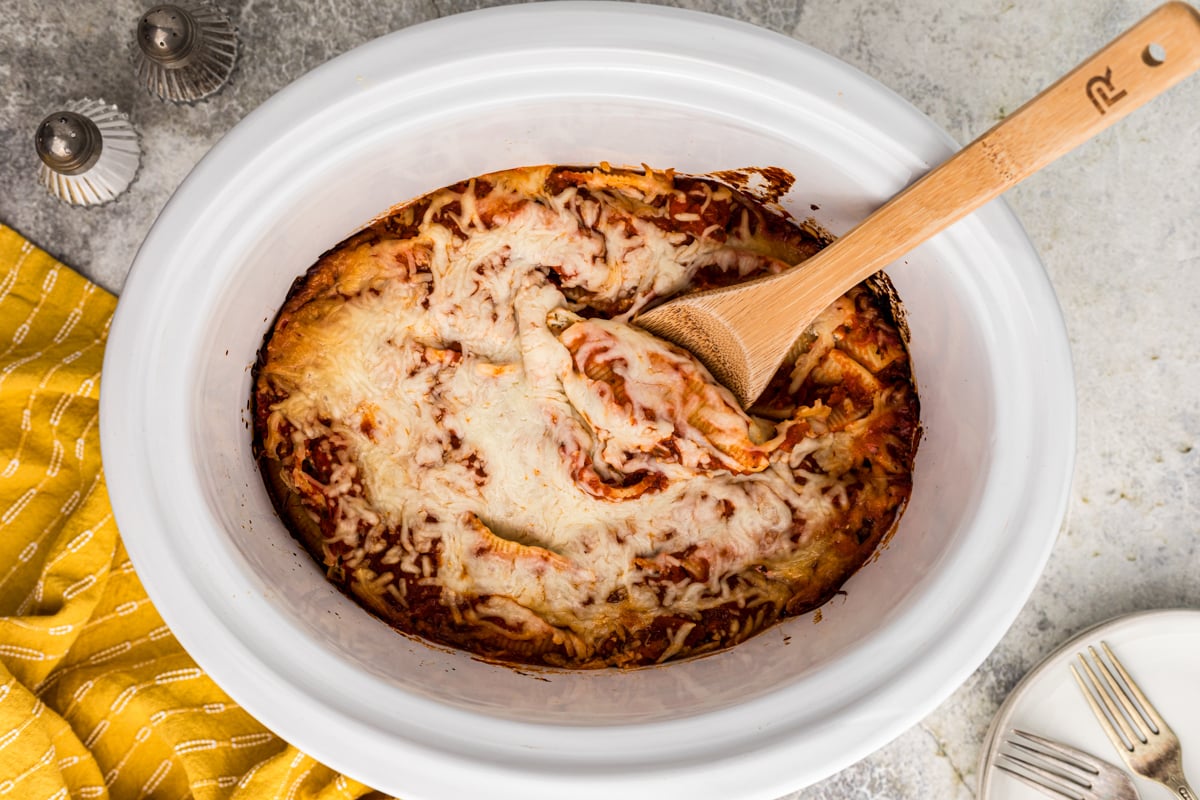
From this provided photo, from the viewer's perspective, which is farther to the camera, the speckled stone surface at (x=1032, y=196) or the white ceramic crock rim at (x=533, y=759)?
the speckled stone surface at (x=1032, y=196)

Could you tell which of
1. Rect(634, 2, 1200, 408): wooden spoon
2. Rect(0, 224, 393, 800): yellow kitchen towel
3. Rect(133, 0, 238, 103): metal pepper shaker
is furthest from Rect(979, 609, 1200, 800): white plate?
Rect(133, 0, 238, 103): metal pepper shaker

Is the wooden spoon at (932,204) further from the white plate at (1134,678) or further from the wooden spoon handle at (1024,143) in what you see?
the white plate at (1134,678)

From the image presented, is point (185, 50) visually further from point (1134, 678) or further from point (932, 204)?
point (1134, 678)

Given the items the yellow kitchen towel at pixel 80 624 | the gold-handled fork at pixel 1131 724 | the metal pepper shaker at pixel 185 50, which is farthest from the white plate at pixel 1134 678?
the metal pepper shaker at pixel 185 50

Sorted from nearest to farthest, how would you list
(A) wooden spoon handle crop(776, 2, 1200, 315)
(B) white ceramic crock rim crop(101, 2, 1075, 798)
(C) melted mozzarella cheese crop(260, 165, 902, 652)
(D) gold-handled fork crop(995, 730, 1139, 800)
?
(A) wooden spoon handle crop(776, 2, 1200, 315)
(B) white ceramic crock rim crop(101, 2, 1075, 798)
(C) melted mozzarella cheese crop(260, 165, 902, 652)
(D) gold-handled fork crop(995, 730, 1139, 800)

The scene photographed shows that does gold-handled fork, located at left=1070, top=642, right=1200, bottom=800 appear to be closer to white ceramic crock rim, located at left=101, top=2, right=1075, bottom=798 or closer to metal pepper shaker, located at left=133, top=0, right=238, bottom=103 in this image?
white ceramic crock rim, located at left=101, top=2, right=1075, bottom=798
